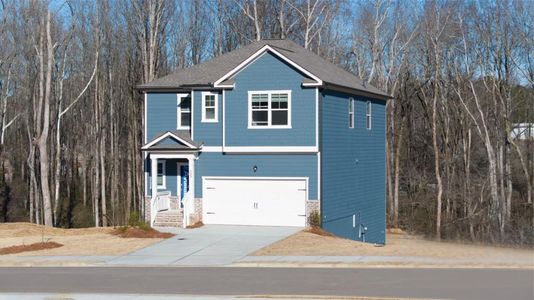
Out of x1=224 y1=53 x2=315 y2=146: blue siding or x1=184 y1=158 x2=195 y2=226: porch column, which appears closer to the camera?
x1=224 y1=53 x2=315 y2=146: blue siding

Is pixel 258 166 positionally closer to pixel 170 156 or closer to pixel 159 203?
pixel 170 156

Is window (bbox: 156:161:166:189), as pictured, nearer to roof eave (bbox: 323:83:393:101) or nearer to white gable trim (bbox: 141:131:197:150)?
white gable trim (bbox: 141:131:197:150)

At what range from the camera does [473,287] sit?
17438 mm

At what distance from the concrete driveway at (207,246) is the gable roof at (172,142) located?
3544 millimetres

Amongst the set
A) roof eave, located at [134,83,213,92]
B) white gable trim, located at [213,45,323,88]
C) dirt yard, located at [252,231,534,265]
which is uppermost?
white gable trim, located at [213,45,323,88]

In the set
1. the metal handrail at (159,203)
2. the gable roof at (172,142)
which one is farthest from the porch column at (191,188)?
the metal handrail at (159,203)

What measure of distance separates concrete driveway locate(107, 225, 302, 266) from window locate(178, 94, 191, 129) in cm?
505

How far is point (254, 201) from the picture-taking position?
3406cm

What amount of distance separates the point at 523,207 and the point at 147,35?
28371 millimetres

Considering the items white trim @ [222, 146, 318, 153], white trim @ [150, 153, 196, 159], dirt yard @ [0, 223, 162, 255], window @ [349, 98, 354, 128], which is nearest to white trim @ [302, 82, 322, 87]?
white trim @ [222, 146, 318, 153]

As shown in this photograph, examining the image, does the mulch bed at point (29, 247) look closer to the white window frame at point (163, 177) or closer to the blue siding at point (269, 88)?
the white window frame at point (163, 177)

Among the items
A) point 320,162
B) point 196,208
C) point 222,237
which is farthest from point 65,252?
point 320,162

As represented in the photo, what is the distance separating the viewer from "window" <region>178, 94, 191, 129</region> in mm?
36188

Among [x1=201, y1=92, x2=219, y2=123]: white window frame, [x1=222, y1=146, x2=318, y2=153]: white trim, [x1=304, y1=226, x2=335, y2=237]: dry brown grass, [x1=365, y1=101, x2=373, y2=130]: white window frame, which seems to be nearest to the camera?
[x1=304, y1=226, x2=335, y2=237]: dry brown grass
